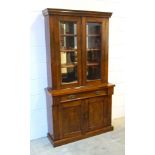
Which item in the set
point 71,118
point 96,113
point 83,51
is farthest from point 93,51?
point 71,118

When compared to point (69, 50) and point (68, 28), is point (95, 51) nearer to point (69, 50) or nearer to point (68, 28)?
point (69, 50)

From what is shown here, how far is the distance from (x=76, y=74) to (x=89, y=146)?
1.08 metres

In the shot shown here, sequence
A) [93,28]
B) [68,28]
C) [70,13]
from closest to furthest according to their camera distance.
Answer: [70,13] → [68,28] → [93,28]

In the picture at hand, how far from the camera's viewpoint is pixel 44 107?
3.14m

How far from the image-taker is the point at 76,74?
2.98 meters

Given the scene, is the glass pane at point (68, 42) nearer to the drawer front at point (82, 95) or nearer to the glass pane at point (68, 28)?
the glass pane at point (68, 28)

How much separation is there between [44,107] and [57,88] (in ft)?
1.67

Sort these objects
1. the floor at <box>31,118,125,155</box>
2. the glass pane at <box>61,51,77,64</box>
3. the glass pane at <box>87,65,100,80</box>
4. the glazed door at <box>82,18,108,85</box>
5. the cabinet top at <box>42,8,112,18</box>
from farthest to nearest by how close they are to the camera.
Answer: the glass pane at <box>87,65,100,80</box>, the glazed door at <box>82,18,108,85</box>, the glass pane at <box>61,51,77,64</box>, the floor at <box>31,118,125,155</box>, the cabinet top at <box>42,8,112,18</box>

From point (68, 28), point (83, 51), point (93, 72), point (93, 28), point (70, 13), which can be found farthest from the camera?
point (93, 72)

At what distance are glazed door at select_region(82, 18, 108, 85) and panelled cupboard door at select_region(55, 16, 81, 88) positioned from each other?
0.11 metres

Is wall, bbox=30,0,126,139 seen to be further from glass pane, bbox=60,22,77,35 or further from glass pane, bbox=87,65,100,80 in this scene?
glass pane, bbox=87,65,100,80

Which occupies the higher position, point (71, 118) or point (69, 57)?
point (69, 57)

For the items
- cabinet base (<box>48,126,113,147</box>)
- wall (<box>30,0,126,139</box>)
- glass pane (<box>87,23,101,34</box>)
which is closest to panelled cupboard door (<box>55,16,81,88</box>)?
glass pane (<box>87,23,101,34</box>)

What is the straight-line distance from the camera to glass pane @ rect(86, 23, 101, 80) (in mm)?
3045
